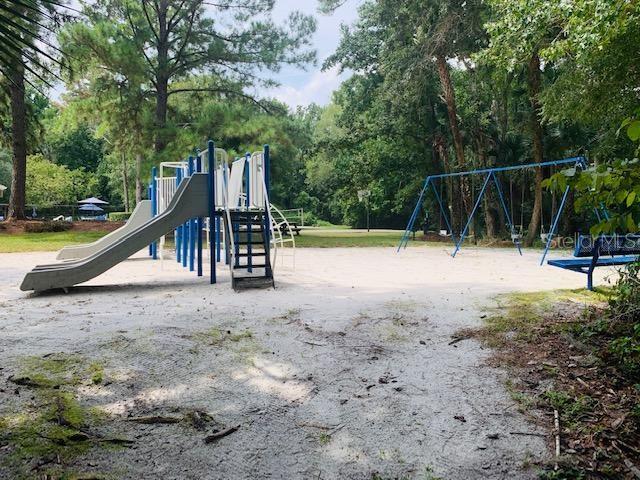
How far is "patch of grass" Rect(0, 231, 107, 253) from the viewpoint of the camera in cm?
1218

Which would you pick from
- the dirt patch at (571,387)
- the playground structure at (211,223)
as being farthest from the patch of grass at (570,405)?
the playground structure at (211,223)

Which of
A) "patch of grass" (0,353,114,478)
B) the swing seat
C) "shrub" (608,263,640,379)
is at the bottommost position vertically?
"patch of grass" (0,353,114,478)

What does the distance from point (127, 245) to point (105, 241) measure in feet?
11.8

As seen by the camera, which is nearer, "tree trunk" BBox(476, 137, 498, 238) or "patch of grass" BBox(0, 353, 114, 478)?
"patch of grass" BBox(0, 353, 114, 478)

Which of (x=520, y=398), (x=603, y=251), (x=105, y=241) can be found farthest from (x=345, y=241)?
(x=520, y=398)

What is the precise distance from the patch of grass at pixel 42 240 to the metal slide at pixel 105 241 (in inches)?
136

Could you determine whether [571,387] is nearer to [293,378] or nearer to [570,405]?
[570,405]

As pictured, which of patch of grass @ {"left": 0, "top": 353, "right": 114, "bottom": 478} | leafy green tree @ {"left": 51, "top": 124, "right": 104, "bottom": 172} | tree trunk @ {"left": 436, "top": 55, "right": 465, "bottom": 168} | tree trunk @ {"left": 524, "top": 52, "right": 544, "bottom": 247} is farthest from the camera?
leafy green tree @ {"left": 51, "top": 124, "right": 104, "bottom": 172}

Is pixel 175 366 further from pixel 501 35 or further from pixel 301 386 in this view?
pixel 501 35

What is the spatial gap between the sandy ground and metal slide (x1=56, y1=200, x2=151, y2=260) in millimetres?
3188

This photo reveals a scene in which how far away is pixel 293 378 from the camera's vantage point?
292 cm

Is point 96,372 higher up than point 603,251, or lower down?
lower down

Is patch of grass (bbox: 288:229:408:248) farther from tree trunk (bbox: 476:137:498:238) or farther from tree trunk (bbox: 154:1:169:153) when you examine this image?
tree trunk (bbox: 154:1:169:153)

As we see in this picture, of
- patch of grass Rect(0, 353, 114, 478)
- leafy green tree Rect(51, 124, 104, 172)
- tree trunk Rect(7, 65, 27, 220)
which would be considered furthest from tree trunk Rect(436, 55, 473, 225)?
leafy green tree Rect(51, 124, 104, 172)
